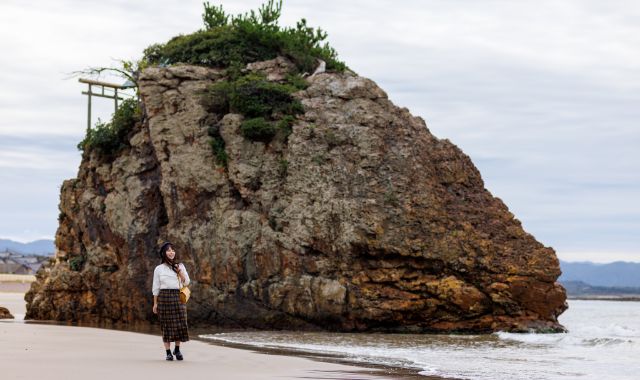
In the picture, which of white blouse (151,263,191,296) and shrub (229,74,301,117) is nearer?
white blouse (151,263,191,296)

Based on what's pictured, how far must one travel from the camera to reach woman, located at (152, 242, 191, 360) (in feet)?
42.4

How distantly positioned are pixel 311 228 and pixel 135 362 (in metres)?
10.1

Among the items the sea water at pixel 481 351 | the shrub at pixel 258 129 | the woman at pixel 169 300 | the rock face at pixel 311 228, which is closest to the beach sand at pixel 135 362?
the woman at pixel 169 300

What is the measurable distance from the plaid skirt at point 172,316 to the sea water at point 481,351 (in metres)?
3.07

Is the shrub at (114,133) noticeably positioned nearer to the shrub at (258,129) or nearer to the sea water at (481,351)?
the shrub at (258,129)

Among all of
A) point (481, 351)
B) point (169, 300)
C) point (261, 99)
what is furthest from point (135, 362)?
point (261, 99)

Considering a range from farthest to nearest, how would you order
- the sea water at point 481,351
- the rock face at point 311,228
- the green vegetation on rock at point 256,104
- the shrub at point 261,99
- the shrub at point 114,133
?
the shrub at point 114,133 → the shrub at point 261,99 → the green vegetation on rock at point 256,104 → the rock face at point 311,228 → the sea water at point 481,351

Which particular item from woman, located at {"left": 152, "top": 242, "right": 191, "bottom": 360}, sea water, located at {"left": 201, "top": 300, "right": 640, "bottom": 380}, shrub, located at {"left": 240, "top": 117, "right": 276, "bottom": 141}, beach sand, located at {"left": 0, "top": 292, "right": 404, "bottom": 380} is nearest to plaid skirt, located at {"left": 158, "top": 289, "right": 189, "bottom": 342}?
woman, located at {"left": 152, "top": 242, "right": 191, "bottom": 360}

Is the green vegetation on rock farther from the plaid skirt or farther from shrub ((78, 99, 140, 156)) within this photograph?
the plaid skirt

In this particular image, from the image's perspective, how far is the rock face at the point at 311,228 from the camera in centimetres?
2153

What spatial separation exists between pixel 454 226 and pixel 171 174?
7.53 meters

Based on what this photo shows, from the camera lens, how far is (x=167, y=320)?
12914 mm

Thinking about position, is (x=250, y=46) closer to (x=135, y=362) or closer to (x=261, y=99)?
(x=261, y=99)

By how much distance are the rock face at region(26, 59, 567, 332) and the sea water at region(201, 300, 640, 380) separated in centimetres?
95
